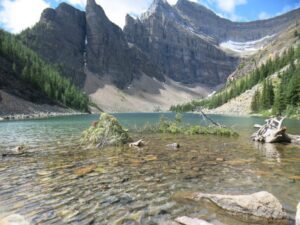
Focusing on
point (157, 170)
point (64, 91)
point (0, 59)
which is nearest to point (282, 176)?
point (157, 170)

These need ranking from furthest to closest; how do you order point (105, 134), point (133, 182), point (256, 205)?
point (105, 134) → point (133, 182) → point (256, 205)

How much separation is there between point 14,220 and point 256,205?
8.78 metres

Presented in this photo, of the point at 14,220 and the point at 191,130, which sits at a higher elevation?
the point at 191,130

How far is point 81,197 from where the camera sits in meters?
14.2

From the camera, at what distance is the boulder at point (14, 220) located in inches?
424

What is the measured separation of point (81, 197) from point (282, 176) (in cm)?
1129

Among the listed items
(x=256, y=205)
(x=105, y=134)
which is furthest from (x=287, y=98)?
(x=256, y=205)

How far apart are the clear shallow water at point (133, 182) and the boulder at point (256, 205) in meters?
0.64

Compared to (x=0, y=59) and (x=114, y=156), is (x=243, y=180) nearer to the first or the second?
(x=114, y=156)

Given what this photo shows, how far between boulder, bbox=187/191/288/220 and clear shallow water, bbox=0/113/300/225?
2.11 ft

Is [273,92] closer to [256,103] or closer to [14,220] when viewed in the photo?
[256,103]

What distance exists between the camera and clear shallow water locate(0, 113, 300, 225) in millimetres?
12188

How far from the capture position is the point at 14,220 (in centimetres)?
1100

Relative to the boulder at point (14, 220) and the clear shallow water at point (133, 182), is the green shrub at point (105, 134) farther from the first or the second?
the boulder at point (14, 220)
